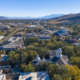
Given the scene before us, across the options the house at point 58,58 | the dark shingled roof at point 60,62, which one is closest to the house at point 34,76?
the dark shingled roof at point 60,62

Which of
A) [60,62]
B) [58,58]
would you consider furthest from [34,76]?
[58,58]

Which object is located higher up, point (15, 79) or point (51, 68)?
point (51, 68)

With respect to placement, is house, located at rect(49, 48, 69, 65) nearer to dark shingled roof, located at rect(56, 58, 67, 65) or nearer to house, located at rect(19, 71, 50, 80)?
dark shingled roof, located at rect(56, 58, 67, 65)

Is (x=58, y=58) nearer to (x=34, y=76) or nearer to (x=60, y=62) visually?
(x=60, y=62)

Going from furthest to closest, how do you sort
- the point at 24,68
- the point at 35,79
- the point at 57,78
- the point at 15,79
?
the point at 24,68 < the point at 15,79 < the point at 35,79 < the point at 57,78

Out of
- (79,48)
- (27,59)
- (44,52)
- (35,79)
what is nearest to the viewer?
(35,79)

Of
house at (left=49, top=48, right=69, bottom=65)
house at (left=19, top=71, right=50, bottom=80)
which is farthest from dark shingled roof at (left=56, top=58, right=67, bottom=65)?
house at (left=19, top=71, right=50, bottom=80)

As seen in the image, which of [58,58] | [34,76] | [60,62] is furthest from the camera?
→ [58,58]

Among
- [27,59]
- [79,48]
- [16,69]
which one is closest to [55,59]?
[27,59]

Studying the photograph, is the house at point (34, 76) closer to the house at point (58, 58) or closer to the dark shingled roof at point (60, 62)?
the dark shingled roof at point (60, 62)

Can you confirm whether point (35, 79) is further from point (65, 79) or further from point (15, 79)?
point (65, 79)

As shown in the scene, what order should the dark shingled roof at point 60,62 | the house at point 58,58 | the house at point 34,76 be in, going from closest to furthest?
1. the house at point 34,76
2. the dark shingled roof at point 60,62
3. the house at point 58,58
